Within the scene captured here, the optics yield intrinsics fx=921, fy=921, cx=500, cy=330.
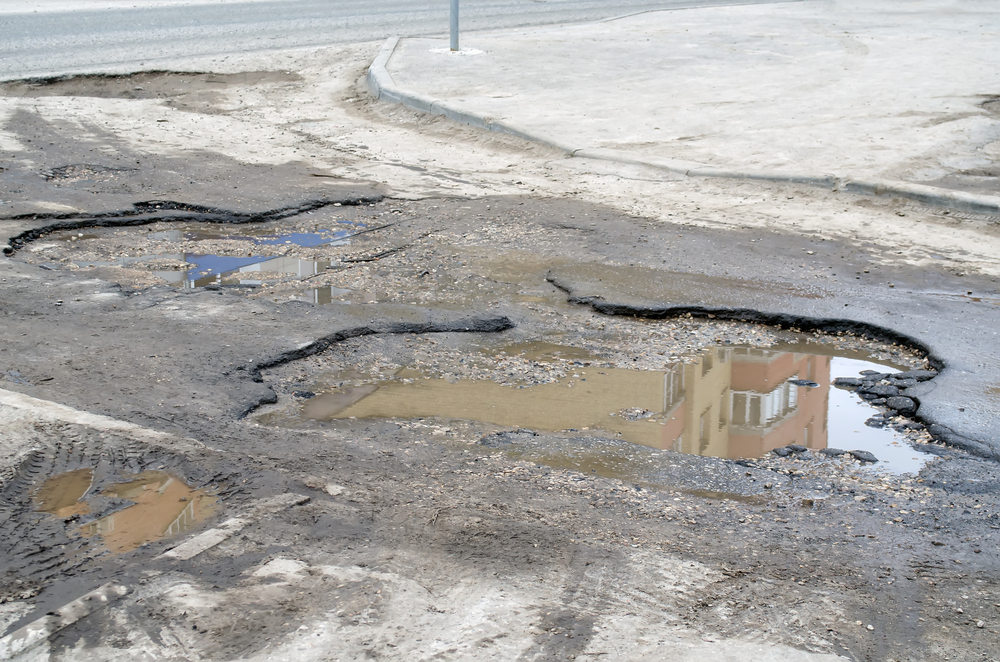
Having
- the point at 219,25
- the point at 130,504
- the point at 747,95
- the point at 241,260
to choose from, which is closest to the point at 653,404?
the point at 130,504

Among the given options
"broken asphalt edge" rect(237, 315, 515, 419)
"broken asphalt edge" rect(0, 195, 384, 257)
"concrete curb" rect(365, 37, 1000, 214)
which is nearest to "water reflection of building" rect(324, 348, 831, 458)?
"broken asphalt edge" rect(237, 315, 515, 419)

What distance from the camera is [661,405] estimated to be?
4.66m

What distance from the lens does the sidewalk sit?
8.84m

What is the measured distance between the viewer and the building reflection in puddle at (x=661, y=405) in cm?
438

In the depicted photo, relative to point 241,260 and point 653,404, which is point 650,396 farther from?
point 241,260

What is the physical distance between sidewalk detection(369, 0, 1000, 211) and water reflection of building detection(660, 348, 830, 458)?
145 inches

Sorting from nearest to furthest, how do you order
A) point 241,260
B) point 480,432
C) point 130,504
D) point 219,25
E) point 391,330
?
point 130,504, point 480,432, point 391,330, point 241,260, point 219,25

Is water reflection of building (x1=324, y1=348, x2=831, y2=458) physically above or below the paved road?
below

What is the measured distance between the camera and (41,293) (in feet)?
18.5

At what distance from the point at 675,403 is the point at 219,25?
51.1ft

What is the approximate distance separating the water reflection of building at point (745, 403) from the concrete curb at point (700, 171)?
3.40 meters

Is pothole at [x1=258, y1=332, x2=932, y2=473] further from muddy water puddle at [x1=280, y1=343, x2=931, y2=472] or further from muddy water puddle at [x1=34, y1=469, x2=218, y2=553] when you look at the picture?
muddy water puddle at [x1=34, y1=469, x2=218, y2=553]

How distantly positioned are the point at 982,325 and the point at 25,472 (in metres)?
5.11

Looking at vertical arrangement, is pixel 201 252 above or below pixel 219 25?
below
